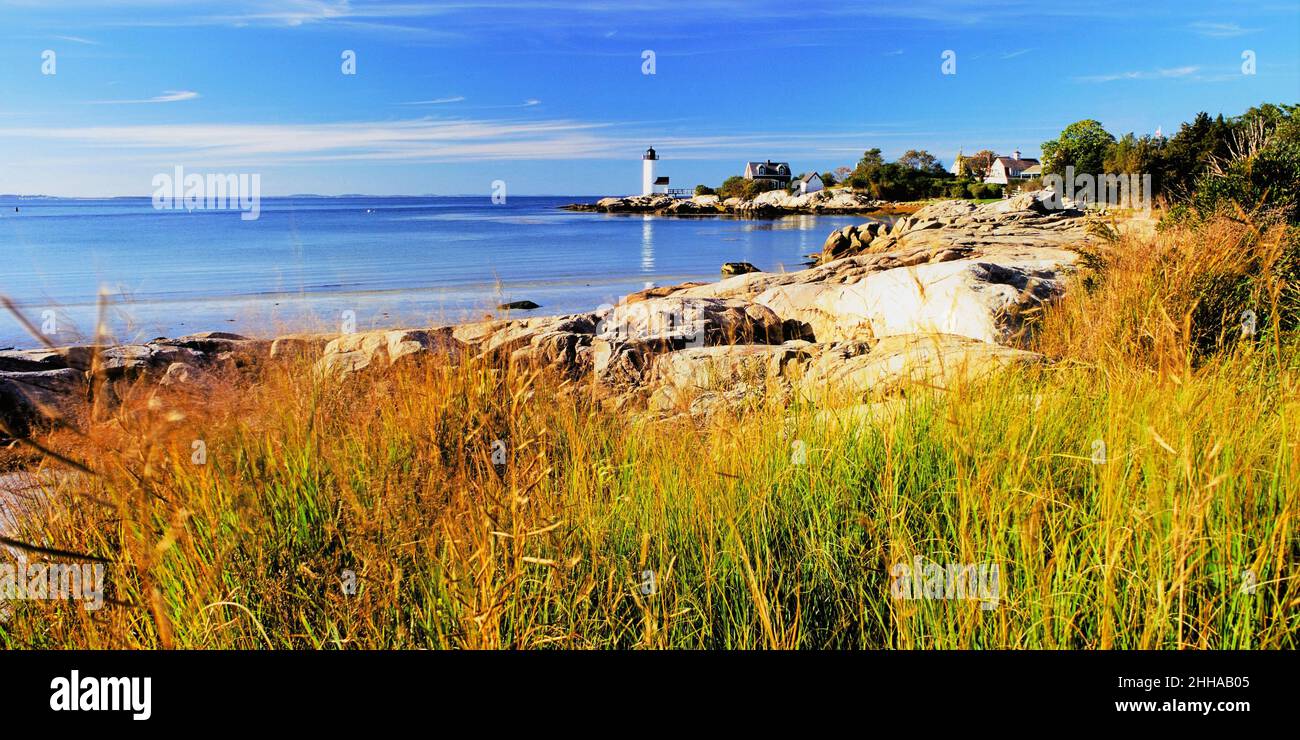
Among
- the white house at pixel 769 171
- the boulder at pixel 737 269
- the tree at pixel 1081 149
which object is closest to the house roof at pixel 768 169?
the white house at pixel 769 171

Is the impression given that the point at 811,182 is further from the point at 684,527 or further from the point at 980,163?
the point at 684,527

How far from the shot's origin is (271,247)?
3478 cm

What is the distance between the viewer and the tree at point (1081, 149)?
4878cm

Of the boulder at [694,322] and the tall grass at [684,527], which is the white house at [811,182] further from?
the tall grass at [684,527]

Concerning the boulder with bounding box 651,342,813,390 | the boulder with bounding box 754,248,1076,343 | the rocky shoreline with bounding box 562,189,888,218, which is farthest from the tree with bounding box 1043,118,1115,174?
the boulder with bounding box 651,342,813,390

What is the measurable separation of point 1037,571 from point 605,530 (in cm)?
144

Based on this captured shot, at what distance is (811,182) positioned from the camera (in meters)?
109

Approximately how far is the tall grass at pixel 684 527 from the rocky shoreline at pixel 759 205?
8182 cm

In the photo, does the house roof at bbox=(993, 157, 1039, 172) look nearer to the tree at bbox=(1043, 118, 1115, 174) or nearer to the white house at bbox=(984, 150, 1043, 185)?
the white house at bbox=(984, 150, 1043, 185)
